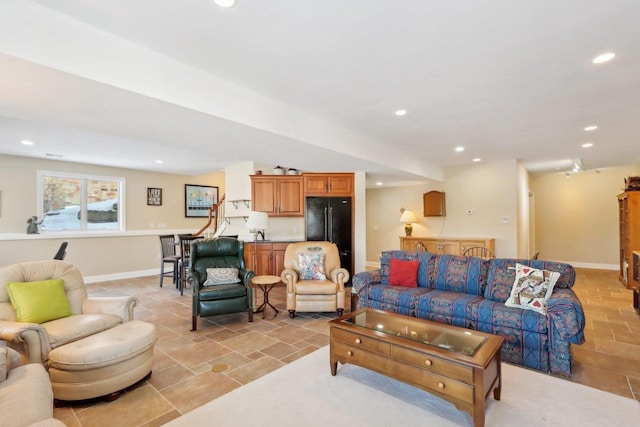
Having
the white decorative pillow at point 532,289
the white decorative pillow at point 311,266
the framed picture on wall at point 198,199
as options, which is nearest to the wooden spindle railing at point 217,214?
the framed picture on wall at point 198,199

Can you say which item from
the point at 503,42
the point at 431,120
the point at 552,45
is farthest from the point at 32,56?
the point at 431,120

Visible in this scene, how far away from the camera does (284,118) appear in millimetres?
3613

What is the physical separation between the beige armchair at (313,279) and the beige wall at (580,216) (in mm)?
7572

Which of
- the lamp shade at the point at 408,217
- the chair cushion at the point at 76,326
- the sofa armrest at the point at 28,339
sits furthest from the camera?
the lamp shade at the point at 408,217

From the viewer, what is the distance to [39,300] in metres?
2.61

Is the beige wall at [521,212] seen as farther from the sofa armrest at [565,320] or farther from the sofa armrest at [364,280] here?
the sofa armrest at [565,320]

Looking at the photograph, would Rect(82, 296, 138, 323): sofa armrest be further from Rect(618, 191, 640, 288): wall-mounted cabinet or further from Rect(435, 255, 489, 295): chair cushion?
Rect(618, 191, 640, 288): wall-mounted cabinet

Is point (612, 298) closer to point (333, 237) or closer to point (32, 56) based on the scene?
point (333, 237)

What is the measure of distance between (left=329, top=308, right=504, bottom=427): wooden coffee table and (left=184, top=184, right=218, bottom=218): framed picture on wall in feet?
22.9

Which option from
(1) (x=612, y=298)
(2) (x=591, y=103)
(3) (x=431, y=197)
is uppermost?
(2) (x=591, y=103)

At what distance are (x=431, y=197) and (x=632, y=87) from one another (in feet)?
15.4

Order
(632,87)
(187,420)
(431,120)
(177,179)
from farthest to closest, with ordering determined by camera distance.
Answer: (177,179) → (431,120) → (632,87) → (187,420)

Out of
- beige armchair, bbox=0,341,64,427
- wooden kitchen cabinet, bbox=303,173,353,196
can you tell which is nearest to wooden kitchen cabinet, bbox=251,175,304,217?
wooden kitchen cabinet, bbox=303,173,353,196

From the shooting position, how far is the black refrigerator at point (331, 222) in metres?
6.13
